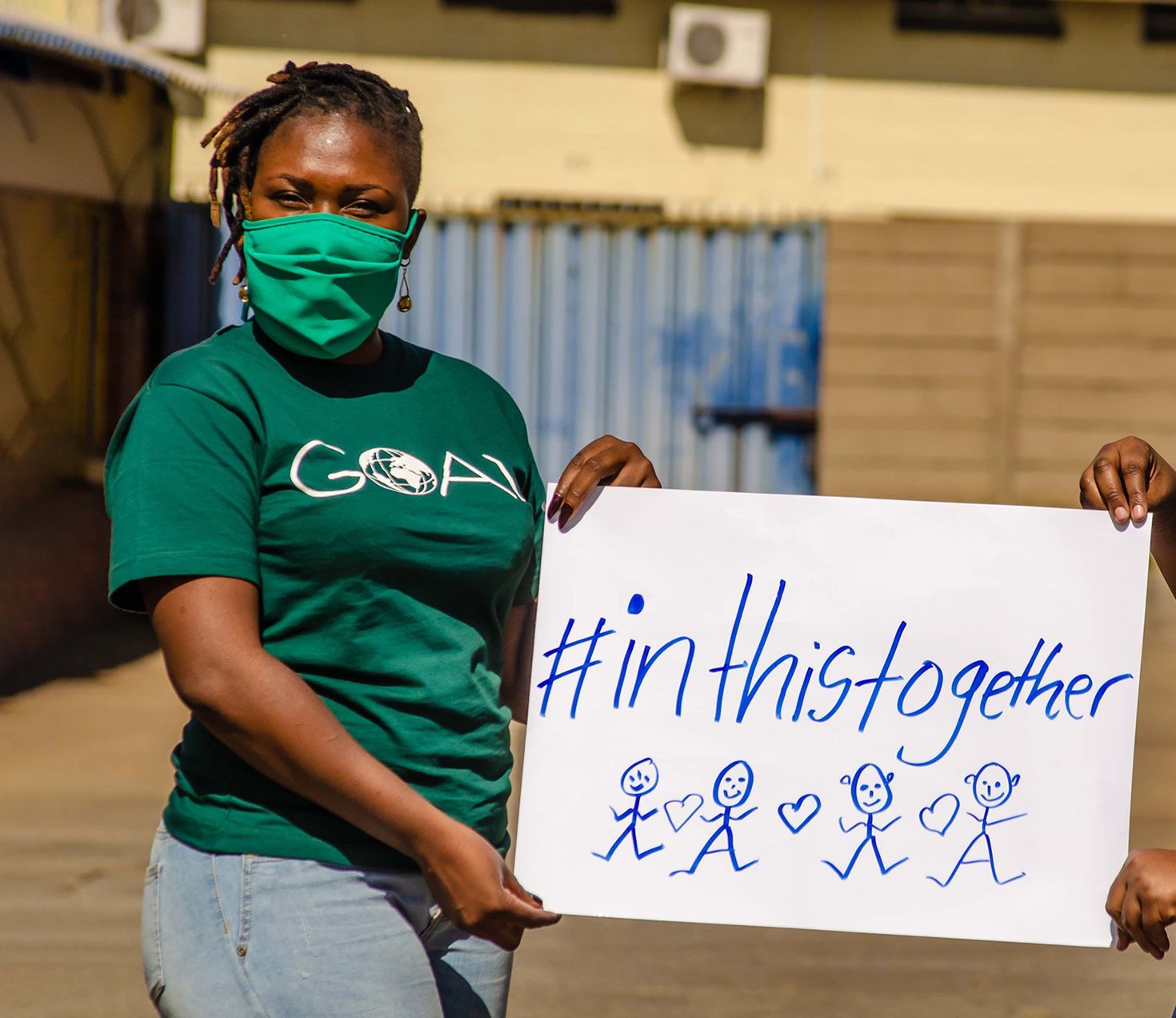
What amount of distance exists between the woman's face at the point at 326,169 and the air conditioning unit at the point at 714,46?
1032 centimetres

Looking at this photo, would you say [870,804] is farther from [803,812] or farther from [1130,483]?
[1130,483]

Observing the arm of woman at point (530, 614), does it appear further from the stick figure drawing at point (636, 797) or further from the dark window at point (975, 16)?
the dark window at point (975, 16)

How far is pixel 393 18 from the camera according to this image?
12.0m

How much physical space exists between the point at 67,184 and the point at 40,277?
22.4 inches

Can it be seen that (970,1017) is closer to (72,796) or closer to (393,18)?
(72,796)

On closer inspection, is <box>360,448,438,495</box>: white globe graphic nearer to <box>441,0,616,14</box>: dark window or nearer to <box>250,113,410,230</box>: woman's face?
<box>250,113,410,230</box>: woman's face

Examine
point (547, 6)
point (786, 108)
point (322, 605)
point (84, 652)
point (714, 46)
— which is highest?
point (547, 6)

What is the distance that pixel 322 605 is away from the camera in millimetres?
1729

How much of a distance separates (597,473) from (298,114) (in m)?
0.61

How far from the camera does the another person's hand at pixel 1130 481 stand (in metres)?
2.14

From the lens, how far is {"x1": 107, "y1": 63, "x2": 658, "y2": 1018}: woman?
1658 mm

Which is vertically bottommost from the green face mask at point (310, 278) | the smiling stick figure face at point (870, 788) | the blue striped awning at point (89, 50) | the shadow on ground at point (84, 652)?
the shadow on ground at point (84, 652)

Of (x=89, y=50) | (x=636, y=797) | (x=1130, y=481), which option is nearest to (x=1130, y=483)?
(x=1130, y=481)

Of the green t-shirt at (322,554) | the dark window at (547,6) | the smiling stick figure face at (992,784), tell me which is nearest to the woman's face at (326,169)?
the green t-shirt at (322,554)
